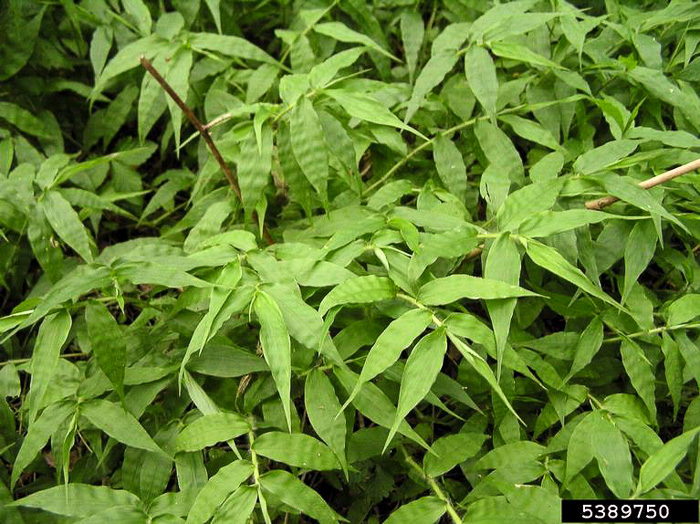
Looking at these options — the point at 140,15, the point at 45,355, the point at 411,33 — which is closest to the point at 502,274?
the point at 45,355

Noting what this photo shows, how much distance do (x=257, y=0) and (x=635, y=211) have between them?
1.57m

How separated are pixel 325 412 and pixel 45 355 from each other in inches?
23.4

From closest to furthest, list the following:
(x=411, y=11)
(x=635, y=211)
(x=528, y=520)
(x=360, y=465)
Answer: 1. (x=528, y=520)
2. (x=635, y=211)
3. (x=360, y=465)
4. (x=411, y=11)

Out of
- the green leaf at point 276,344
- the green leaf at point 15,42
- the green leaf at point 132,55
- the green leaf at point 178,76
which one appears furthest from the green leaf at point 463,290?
the green leaf at point 15,42

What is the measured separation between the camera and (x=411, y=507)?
1307mm

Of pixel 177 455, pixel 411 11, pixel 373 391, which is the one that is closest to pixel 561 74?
Answer: pixel 411 11

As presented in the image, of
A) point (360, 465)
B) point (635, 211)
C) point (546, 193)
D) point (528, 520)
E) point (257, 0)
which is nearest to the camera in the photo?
point (528, 520)

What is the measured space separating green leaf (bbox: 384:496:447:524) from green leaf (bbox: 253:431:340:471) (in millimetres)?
155

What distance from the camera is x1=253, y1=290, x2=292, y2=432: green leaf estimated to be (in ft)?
3.77

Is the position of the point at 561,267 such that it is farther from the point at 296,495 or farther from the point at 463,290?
the point at 296,495

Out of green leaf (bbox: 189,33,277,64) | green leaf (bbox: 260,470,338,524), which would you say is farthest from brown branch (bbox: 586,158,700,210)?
green leaf (bbox: 189,33,277,64)

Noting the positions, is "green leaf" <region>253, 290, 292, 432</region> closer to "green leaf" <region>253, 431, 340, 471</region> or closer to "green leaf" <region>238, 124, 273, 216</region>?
"green leaf" <region>253, 431, 340, 471</region>

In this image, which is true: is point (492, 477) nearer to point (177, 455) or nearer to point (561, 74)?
point (177, 455)

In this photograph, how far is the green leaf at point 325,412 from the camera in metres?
1.30
